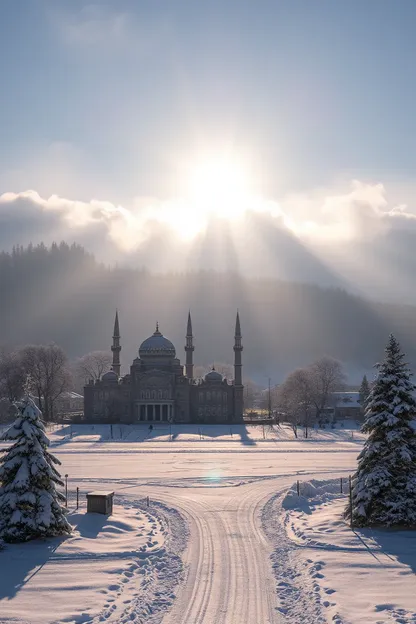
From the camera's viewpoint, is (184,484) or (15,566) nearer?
(15,566)

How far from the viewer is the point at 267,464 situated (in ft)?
152

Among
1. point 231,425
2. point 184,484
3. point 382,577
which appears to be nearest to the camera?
point 382,577

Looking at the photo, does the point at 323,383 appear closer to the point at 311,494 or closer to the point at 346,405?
the point at 346,405

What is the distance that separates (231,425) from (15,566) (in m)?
70.0

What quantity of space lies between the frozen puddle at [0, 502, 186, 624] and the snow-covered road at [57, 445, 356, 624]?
0.85 metres

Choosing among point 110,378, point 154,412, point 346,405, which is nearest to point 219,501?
point 154,412

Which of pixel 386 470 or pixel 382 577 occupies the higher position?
pixel 386 470

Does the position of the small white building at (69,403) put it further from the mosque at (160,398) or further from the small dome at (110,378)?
the mosque at (160,398)

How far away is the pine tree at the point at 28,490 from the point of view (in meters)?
23.4

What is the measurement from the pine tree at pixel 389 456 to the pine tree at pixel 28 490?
12.3 meters

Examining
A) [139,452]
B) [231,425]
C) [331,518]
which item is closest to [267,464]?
[139,452]

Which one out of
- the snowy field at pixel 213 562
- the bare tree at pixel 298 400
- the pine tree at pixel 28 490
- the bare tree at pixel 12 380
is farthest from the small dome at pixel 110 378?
the pine tree at pixel 28 490

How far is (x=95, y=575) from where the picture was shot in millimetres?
19812

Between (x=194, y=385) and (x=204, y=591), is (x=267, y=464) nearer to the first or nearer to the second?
(x=204, y=591)
